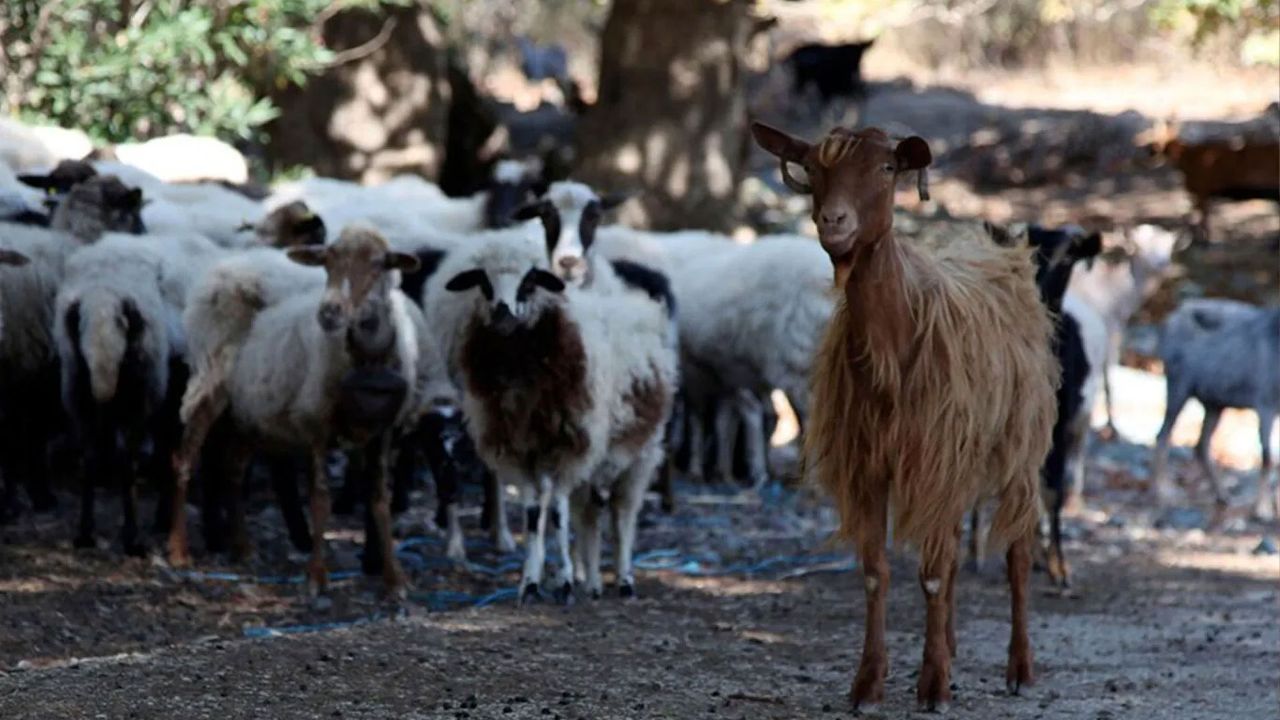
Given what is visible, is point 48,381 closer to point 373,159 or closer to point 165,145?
point 165,145

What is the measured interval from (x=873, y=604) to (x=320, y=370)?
3398 mm

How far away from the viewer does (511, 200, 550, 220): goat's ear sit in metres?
11.3

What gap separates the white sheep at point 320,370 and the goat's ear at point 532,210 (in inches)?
62.2

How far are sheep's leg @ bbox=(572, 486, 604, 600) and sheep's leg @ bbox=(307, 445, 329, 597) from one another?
1.22 meters

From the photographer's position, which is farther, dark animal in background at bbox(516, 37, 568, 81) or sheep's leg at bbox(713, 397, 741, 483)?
dark animal in background at bbox(516, 37, 568, 81)

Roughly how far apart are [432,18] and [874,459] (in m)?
13.3

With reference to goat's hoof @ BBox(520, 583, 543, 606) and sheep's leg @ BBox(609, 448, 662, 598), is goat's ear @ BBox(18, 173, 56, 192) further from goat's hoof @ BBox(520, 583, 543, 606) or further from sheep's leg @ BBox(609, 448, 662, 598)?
goat's hoof @ BBox(520, 583, 543, 606)

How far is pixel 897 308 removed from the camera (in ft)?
22.7

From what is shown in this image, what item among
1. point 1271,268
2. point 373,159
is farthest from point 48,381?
point 1271,268

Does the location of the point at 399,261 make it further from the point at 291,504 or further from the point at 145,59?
the point at 145,59

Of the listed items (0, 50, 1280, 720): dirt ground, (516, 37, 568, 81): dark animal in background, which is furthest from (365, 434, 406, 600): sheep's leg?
(516, 37, 568, 81): dark animal in background

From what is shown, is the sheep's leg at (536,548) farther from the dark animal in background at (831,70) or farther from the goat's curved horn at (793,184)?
the dark animal in background at (831,70)

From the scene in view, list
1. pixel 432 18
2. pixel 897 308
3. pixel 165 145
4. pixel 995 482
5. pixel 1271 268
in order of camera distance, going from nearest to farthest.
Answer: pixel 897 308 → pixel 995 482 → pixel 165 145 → pixel 432 18 → pixel 1271 268

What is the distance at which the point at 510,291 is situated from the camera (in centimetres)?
918
